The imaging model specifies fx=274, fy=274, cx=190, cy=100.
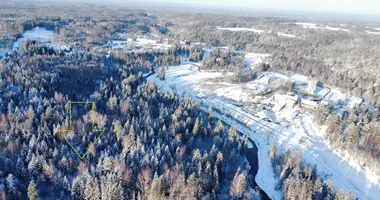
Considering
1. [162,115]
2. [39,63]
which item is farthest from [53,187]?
[39,63]

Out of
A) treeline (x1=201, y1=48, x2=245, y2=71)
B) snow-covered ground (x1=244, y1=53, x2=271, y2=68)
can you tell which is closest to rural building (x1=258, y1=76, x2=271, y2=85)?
treeline (x1=201, y1=48, x2=245, y2=71)

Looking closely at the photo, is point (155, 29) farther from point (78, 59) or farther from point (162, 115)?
point (162, 115)

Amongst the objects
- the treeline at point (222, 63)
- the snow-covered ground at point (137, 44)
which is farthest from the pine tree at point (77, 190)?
the snow-covered ground at point (137, 44)

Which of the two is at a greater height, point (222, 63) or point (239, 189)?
point (222, 63)

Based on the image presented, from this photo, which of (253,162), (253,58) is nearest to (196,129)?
(253,162)

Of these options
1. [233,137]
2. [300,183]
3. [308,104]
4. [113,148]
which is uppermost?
[308,104]

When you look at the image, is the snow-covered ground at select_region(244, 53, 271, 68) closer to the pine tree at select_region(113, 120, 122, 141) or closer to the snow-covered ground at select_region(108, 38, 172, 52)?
the snow-covered ground at select_region(108, 38, 172, 52)

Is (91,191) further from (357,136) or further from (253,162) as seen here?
(357,136)
